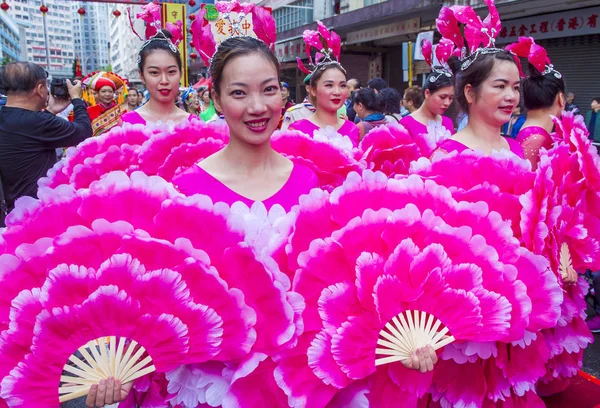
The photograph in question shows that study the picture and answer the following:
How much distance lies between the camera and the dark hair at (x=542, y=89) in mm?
2807

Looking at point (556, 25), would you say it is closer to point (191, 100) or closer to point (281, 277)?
point (191, 100)

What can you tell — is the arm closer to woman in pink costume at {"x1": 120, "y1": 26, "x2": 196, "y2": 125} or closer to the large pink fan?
woman in pink costume at {"x1": 120, "y1": 26, "x2": 196, "y2": 125}

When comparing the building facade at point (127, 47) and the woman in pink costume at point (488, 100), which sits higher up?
the building facade at point (127, 47)

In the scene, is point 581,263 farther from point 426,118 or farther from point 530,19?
point 530,19

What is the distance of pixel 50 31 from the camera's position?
135 metres

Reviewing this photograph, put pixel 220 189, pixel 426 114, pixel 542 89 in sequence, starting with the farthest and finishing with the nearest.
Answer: pixel 426 114, pixel 542 89, pixel 220 189

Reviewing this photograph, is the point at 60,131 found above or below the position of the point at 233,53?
below

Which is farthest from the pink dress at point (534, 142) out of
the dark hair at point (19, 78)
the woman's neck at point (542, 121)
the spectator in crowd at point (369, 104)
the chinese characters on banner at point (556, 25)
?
the chinese characters on banner at point (556, 25)

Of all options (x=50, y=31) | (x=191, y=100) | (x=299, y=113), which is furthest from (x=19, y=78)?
(x=50, y=31)

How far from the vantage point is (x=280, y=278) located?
4.30ft

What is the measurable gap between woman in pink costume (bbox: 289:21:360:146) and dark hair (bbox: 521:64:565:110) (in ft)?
4.36

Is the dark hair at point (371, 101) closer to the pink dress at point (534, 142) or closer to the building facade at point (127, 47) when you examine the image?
the pink dress at point (534, 142)

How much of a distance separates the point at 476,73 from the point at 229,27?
1.27m

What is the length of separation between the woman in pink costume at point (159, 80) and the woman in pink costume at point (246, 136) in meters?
1.67
